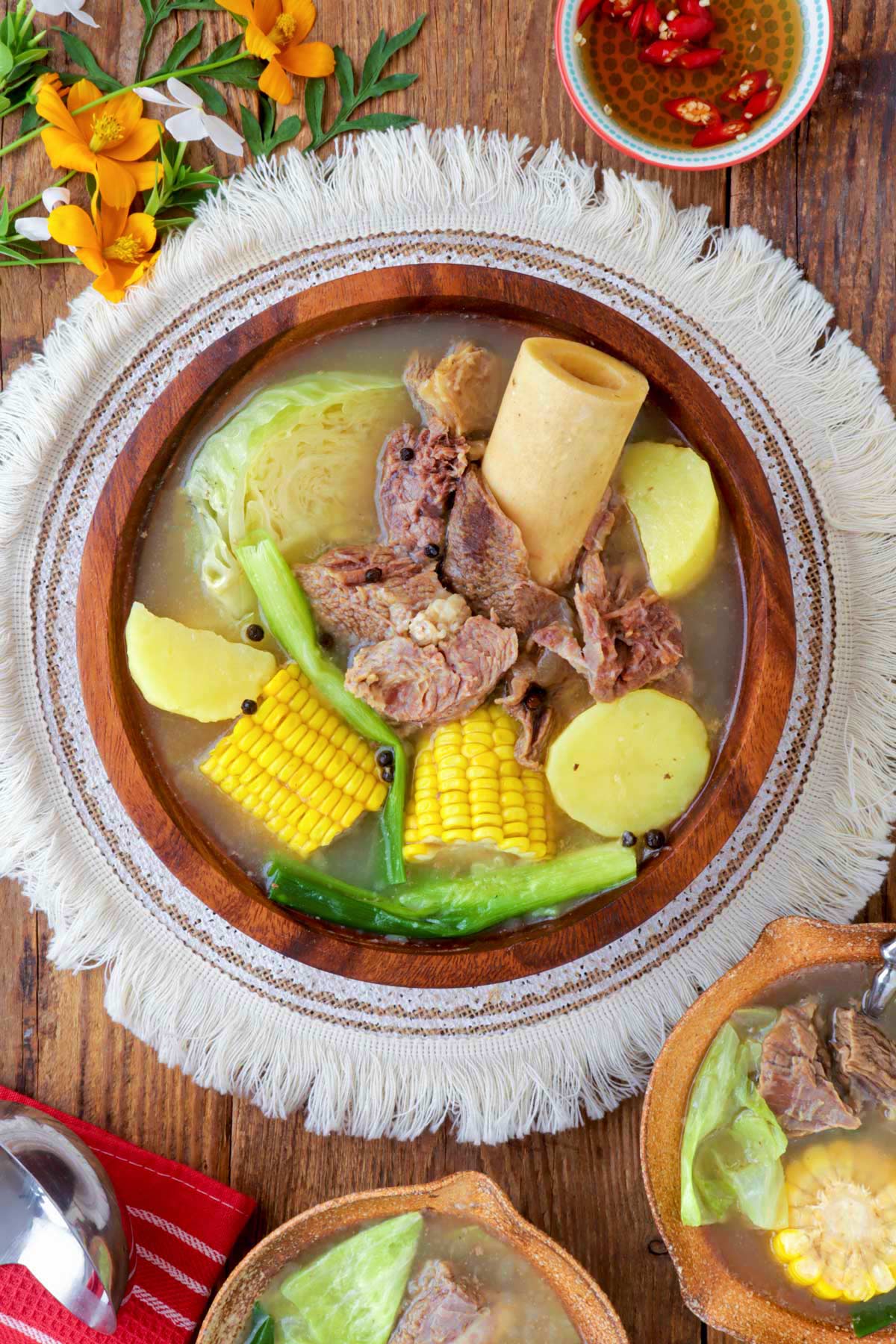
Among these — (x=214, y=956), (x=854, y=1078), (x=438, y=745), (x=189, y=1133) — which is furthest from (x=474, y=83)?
(x=189, y=1133)

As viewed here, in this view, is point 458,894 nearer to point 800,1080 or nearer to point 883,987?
point 800,1080

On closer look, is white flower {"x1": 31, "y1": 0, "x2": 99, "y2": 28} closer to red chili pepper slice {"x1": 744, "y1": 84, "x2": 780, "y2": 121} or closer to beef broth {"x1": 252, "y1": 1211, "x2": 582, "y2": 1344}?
red chili pepper slice {"x1": 744, "y1": 84, "x2": 780, "y2": 121}

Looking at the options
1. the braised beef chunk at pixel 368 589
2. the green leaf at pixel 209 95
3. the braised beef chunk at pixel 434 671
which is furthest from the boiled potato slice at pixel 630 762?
the green leaf at pixel 209 95

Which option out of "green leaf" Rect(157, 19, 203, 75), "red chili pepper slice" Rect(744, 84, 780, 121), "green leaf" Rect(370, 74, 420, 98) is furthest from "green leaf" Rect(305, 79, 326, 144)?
"red chili pepper slice" Rect(744, 84, 780, 121)

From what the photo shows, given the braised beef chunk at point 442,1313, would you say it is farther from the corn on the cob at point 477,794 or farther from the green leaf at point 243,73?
the green leaf at point 243,73

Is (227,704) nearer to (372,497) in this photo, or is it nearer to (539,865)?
(372,497)

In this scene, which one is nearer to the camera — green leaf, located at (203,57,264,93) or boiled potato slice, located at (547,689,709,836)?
boiled potato slice, located at (547,689,709,836)
